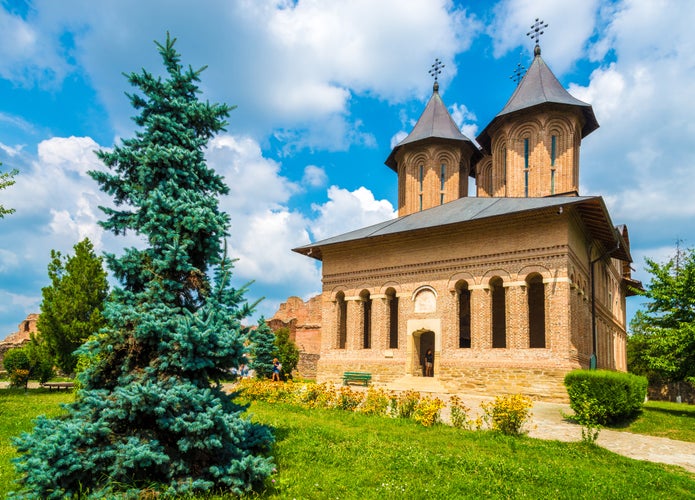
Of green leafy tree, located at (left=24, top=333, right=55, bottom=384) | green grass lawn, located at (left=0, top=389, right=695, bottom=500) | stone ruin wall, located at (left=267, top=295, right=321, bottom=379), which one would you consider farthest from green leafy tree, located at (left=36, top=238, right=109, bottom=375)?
stone ruin wall, located at (left=267, top=295, right=321, bottom=379)

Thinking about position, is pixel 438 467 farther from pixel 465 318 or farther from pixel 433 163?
pixel 433 163

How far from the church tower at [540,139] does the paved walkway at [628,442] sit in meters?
12.3

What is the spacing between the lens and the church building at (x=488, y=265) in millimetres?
16609

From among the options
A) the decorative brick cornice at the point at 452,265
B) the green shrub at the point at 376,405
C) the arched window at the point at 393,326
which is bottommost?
the green shrub at the point at 376,405

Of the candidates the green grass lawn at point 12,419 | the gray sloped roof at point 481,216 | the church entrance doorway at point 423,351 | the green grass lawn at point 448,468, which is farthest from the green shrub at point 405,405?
the church entrance doorway at point 423,351

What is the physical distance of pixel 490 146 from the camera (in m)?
25.8

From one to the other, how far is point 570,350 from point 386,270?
7378 millimetres

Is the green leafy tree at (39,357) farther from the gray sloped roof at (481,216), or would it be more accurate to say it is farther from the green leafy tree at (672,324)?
the green leafy tree at (672,324)

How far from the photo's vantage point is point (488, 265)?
17.8m

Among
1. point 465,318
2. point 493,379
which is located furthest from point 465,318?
point 493,379

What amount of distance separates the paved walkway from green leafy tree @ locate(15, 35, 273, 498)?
6344mm

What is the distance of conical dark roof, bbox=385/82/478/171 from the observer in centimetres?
2503

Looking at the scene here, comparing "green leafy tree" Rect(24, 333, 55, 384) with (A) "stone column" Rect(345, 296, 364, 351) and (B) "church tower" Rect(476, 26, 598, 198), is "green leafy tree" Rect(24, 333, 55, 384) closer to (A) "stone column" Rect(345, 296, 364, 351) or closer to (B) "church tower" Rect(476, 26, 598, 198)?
(A) "stone column" Rect(345, 296, 364, 351)

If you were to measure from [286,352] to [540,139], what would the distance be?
52.9 feet
